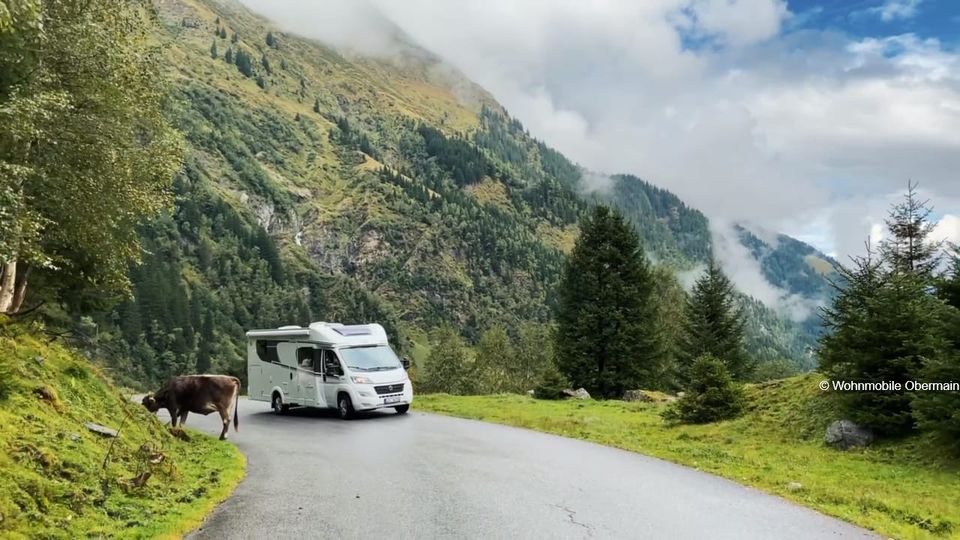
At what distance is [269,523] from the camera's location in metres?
10.2

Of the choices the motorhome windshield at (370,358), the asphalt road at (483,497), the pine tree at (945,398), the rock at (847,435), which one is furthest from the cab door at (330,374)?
the pine tree at (945,398)

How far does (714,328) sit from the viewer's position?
44500 millimetres

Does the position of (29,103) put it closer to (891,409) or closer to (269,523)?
(269,523)

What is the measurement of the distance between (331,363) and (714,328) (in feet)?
91.4

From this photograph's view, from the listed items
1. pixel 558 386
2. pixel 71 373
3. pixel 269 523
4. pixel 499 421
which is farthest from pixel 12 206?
pixel 558 386

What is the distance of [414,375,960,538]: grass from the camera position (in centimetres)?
1262

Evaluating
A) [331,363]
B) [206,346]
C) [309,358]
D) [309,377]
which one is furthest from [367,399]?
[206,346]

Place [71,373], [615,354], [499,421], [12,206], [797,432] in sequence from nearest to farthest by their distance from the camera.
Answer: [12,206]
[71,373]
[797,432]
[499,421]
[615,354]

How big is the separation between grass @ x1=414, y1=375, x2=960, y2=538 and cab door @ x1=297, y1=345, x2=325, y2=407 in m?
6.95

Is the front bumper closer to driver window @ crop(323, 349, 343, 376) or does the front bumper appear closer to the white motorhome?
the white motorhome

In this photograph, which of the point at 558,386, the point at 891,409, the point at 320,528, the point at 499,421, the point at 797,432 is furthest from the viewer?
the point at 558,386

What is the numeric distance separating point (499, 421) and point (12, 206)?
20.2m

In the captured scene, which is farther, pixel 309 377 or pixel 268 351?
pixel 268 351

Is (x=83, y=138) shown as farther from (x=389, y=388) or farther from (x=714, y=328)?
(x=714, y=328)
